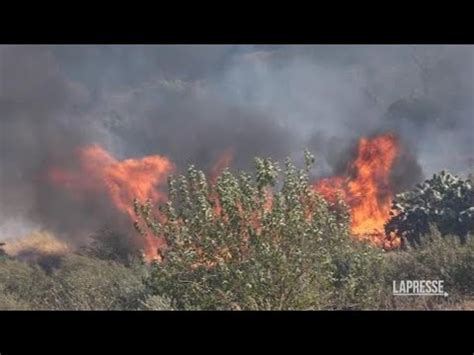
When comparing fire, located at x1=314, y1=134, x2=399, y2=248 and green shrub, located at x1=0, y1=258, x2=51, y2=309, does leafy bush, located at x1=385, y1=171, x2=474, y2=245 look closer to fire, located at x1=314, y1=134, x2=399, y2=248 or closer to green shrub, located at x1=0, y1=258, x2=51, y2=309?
fire, located at x1=314, y1=134, x2=399, y2=248

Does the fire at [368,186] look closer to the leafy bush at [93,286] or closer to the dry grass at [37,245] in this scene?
the leafy bush at [93,286]

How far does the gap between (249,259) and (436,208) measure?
276 centimetres

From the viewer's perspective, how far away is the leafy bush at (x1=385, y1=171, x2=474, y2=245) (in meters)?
11.1

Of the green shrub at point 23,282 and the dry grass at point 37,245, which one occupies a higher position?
the dry grass at point 37,245

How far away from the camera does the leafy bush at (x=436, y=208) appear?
11.1 metres

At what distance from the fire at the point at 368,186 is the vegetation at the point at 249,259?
170 mm

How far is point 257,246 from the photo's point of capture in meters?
11.0

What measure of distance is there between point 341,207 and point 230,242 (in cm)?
162

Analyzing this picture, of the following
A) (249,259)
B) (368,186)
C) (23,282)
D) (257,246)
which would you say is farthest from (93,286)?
(368,186)

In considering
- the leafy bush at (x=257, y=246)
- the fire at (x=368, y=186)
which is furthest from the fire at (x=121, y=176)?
the fire at (x=368, y=186)

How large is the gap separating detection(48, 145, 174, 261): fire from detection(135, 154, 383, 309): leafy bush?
0.56 feet
